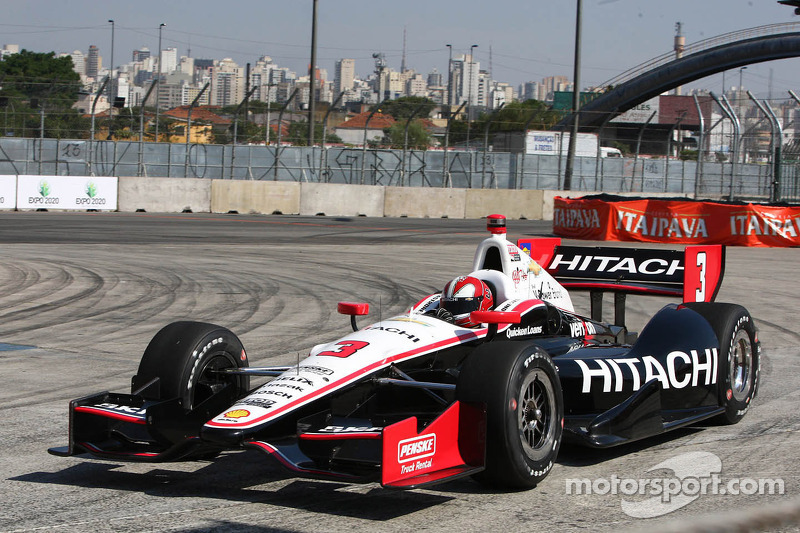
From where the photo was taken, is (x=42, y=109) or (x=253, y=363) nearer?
(x=253, y=363)

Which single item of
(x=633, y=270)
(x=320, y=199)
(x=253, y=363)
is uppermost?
(x=320, y=199)

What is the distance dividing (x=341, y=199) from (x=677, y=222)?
42.7 feet

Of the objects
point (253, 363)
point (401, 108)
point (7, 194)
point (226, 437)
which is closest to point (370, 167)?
point (401, 108)

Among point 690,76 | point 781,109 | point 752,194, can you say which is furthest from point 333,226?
point 690,76

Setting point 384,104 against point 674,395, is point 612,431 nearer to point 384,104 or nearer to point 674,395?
point 674,395

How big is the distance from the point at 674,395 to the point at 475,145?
1250 inches

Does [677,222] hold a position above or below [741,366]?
above

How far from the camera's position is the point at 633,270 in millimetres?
9164

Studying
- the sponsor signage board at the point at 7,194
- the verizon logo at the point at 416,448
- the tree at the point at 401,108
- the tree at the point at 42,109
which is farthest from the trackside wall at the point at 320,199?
the verizon logo at the point at 416,448

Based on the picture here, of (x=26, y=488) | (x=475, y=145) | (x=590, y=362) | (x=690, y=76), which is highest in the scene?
(x=690, y=76)

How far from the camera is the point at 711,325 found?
7.14 m

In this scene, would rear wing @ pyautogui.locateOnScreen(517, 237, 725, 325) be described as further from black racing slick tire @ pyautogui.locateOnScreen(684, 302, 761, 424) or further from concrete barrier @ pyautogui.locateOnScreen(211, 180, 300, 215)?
concrete barrier @ pyautogui.locateOnScreen(211, 180, 300, 215)

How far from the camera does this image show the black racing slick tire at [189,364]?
5.85 metres

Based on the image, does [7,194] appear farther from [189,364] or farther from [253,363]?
[189,364]
